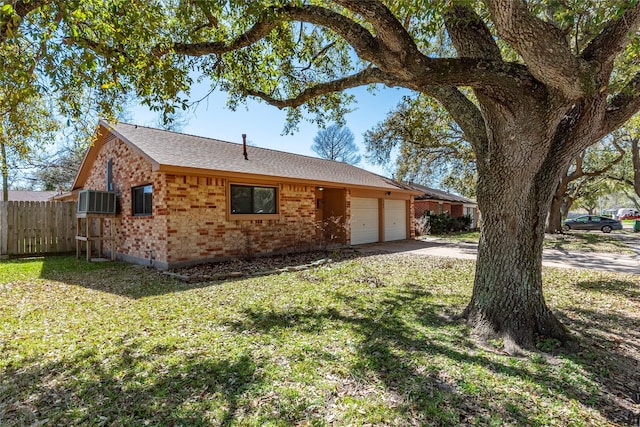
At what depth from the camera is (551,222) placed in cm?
2156

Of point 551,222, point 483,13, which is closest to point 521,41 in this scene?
point 483,13

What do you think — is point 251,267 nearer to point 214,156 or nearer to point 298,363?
point 214,156

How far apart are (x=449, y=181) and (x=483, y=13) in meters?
17.2

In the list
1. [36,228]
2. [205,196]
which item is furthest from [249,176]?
[36,228]

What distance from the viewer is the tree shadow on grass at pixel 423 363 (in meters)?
2.65

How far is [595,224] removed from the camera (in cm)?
2583

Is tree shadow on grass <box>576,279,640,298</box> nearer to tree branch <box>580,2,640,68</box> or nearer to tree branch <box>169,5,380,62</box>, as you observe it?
tree branch <box>580,2,640,68</box>

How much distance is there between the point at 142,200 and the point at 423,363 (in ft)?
30.9

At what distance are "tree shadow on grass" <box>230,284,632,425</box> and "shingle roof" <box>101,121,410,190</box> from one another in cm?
569

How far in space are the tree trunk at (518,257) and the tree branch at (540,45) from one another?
1.06 meters

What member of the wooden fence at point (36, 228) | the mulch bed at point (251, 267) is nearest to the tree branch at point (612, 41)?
the mulch bed at point (251, 267)

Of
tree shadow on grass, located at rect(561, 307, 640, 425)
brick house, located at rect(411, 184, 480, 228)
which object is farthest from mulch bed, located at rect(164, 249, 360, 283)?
brick house, located at rect(411, 184, 480, 228)

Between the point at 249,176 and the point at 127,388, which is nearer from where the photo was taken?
the point at 127,388

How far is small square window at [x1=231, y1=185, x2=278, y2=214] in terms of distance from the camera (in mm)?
10109
